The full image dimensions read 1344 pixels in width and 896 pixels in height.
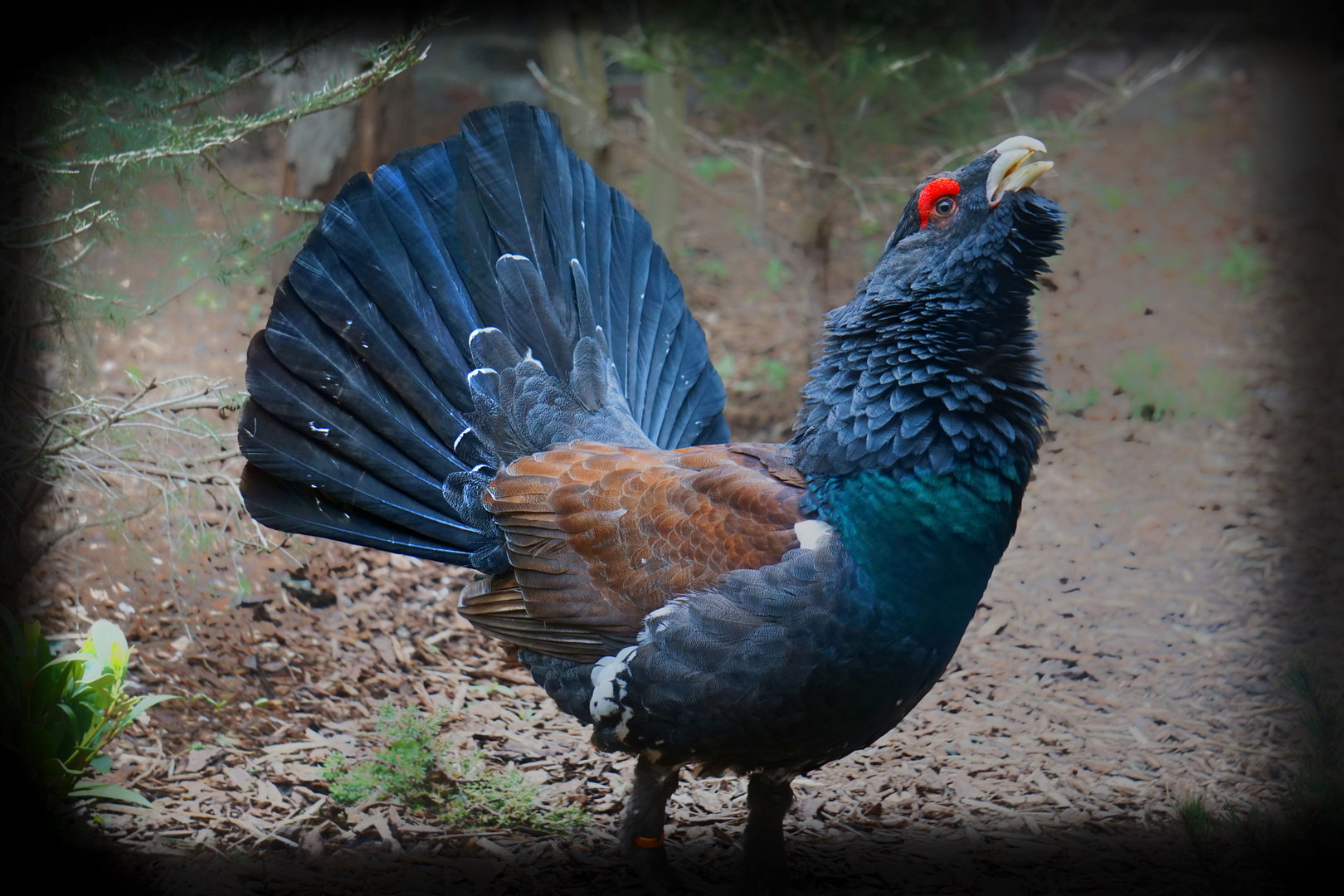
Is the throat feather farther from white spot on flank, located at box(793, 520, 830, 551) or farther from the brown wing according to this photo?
the brown wing

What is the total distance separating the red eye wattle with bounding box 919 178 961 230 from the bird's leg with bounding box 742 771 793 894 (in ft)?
5.27

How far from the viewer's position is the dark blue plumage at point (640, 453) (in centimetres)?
245

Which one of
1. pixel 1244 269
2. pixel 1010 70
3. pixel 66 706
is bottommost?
pixel 66 706

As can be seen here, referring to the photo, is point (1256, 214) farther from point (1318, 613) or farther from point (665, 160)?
point (1318, 613)

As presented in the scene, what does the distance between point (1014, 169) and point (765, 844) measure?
195cm

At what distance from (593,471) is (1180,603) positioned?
274 centimetres

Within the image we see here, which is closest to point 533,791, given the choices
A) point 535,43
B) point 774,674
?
point 774,674

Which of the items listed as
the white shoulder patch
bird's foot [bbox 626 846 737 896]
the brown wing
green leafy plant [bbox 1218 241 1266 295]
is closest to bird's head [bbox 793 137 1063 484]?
the brown wing

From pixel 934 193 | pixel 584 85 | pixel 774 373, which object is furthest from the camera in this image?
pixel 774 373

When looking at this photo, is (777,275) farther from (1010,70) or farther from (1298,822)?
(1298,822)

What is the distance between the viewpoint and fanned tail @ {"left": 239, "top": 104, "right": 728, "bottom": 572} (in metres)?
2.91

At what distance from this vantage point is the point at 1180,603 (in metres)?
4.14

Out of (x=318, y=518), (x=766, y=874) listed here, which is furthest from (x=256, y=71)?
(x=766, y=874)

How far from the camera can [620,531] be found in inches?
106
